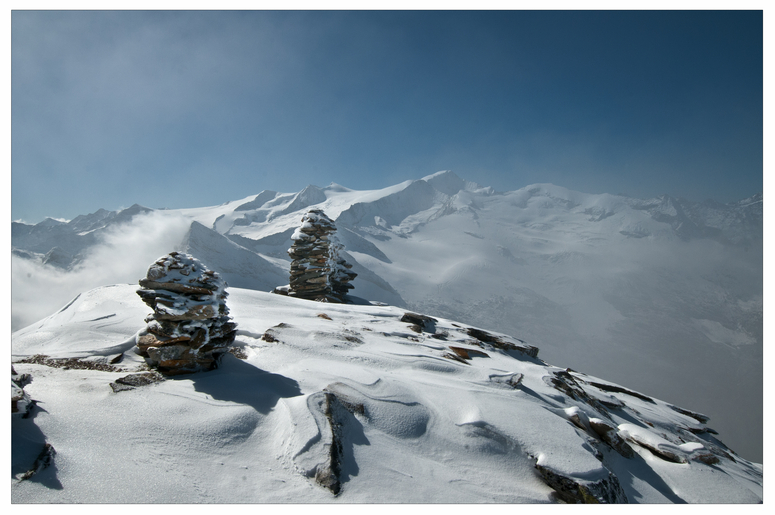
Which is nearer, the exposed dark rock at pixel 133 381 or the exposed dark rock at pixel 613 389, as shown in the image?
the exposed dark rock at pixel 133 381

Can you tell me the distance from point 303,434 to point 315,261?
50.1 ft

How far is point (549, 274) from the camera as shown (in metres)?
117

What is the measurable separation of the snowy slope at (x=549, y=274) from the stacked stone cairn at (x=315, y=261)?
142 ft

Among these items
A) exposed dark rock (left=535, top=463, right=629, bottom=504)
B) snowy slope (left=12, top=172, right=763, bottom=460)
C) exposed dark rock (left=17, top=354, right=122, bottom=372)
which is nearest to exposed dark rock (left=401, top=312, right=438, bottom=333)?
exposed dark rock (left=535, top=463, right=629, bottom=504)

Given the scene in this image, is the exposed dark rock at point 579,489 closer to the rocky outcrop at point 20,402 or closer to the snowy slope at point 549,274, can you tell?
the rocky outcrop at point 20,402

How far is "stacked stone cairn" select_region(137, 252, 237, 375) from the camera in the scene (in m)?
5.77

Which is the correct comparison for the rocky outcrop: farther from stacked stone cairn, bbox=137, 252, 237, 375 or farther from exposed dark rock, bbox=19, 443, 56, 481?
stacked stone cairn, bbox=137, 252, 237, 375

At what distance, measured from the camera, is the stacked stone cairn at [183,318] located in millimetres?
5773

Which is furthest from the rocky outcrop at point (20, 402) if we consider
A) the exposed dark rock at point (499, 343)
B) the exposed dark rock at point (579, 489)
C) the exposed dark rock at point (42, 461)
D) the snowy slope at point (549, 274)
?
the snowy slope at point (549, 274)

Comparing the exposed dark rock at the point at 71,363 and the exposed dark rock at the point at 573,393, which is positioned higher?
the exposed dark rock at the point at 71,363

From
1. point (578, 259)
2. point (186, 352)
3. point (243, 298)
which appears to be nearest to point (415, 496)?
point (186, 352)

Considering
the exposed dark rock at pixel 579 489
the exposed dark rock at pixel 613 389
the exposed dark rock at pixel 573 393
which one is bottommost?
the exposed dark rock at pixel 613 389

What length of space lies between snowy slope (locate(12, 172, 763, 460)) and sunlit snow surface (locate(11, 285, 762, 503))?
5594cm

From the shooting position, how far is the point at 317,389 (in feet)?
18.0
